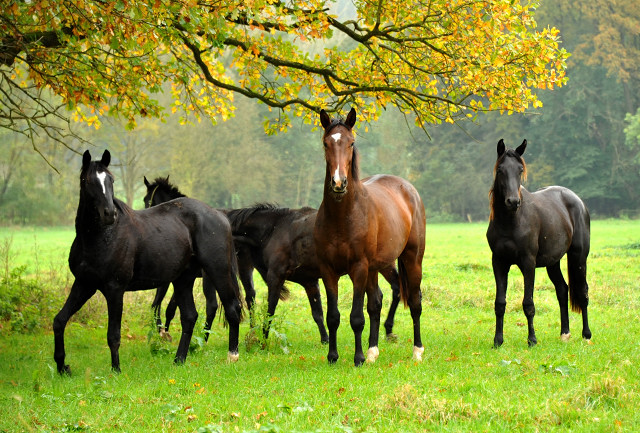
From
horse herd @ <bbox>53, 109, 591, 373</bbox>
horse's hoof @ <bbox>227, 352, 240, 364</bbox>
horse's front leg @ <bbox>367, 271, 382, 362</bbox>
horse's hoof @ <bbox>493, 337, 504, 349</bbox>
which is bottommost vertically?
horse's hoof @ <bbox>227, 352, 240, 364</bbox>

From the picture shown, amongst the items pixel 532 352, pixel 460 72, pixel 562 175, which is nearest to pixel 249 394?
pixel 532 352

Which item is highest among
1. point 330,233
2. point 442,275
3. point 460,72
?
point 460,72

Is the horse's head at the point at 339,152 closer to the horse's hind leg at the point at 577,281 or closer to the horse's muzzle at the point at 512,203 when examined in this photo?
→ the horse's muzzle at the point at 512,203

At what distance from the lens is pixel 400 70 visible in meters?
10.7

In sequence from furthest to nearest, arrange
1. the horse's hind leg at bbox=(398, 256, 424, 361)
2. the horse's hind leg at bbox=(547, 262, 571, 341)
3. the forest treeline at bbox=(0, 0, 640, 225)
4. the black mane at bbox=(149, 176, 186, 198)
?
the forest treeline at bbox=(0, 0, 640, 225) < the black mane at bbox=(149, 176, 186, 198) < the horse's hind leg at bbox=(547, 262, 571, 341) < the horse's hind leg at bbox=(398, 256, 424, 361)

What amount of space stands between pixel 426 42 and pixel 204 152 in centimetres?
3860

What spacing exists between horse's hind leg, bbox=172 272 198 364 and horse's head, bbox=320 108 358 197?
9.08ft

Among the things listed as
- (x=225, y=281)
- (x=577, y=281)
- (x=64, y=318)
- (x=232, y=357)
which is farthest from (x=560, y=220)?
(x=64, y=318)

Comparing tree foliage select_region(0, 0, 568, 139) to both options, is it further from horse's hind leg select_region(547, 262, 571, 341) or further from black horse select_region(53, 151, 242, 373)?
horse's hind leg select_region(547, 262, 571, 341)

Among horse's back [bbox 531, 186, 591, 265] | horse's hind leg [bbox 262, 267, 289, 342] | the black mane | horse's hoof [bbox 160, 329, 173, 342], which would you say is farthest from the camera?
the black mane

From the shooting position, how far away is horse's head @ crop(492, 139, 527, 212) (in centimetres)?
848


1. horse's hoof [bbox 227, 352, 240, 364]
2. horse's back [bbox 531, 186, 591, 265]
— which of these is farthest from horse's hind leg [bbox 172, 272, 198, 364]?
horse's back [bbox 531, 186, 591, 265]

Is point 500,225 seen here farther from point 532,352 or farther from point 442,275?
point 442,275

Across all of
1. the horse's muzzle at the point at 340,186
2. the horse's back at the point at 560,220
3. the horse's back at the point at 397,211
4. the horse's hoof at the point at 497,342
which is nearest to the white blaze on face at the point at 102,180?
the horse's muzzle at the point at 340,186
